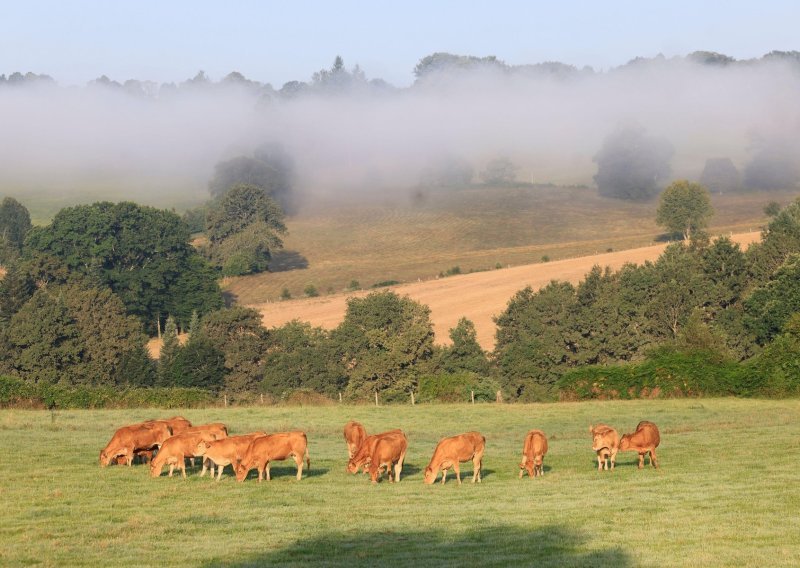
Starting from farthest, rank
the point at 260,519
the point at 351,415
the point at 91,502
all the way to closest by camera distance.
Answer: the point at 351,415 → the point at 91,502 → the point at 260,519

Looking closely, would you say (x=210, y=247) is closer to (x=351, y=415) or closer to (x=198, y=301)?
(x=198, y=301)

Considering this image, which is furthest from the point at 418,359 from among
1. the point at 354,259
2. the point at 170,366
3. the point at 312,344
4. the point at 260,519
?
the point at 354,259

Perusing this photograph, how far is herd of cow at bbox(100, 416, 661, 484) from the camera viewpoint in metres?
27.8

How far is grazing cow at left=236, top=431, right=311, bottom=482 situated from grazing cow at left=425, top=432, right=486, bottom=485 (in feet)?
10.5

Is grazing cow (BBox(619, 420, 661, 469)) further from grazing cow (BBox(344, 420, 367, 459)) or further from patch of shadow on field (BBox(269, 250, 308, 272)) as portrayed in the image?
patch of shadow on field (BBox(269, 250, 308, 272))

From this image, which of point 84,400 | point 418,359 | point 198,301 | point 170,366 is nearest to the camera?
point 84,400

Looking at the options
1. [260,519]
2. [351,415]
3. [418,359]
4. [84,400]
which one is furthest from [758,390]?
[260,519]

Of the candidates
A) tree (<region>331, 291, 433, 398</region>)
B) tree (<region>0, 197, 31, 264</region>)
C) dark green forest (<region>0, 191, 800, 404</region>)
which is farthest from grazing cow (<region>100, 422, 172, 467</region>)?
tree (<region>0, 197, 31, 264</region>)

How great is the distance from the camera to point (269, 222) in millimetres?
159750

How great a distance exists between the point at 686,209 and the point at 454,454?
4660 inches

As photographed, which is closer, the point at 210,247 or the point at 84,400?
the point at 84,400

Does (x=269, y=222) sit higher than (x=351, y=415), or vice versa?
(x=269, y=222)

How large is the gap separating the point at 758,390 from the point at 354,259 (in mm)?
105101

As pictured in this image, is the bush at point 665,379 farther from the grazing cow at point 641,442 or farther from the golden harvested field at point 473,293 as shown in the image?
the golden harvested field at point 473,293
